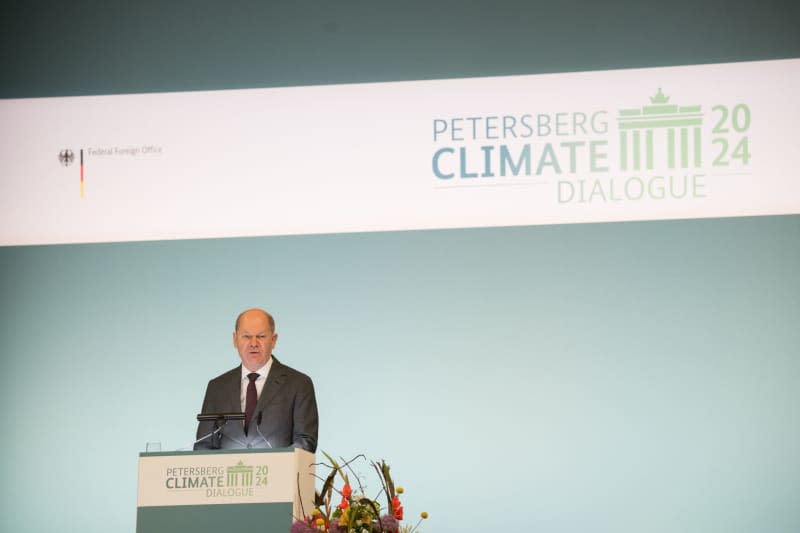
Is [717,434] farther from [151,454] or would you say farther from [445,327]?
[151,454]

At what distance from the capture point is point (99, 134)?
6031 mm

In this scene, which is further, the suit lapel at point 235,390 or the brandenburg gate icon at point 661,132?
the brandenburg gate icon at point 661,132

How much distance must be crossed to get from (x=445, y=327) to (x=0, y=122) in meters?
2.67

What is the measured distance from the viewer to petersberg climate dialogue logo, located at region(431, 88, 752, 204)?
5.65m

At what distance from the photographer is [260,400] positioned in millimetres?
4715

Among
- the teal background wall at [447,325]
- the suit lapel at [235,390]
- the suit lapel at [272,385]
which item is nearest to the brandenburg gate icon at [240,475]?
the suit lapel at [272,385]

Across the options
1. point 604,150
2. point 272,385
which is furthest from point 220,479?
point 604,150

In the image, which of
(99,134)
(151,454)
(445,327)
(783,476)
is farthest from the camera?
(99,134)

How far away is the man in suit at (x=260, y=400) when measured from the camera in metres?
4.53

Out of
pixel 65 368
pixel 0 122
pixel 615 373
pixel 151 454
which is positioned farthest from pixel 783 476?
pixel 0 122

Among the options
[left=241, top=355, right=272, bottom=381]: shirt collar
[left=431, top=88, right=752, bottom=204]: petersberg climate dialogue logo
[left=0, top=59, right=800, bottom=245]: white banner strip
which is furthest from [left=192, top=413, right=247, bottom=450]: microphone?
[left=431, top=88, right=752, bottom=204]: petersberg climate dialogue logo

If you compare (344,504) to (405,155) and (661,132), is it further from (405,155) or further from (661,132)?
(661,132)

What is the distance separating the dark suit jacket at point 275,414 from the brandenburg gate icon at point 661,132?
2.08 metres

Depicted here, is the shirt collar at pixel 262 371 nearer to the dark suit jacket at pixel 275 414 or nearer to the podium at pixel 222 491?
the dark suit jacket at pixel 275 414
